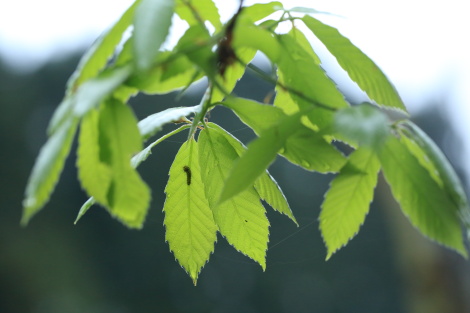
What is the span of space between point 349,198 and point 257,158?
120 millimetres

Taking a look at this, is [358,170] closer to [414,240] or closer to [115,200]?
[115,200]

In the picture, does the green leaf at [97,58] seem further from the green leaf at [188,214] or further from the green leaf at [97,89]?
the green leaf at [188,214]

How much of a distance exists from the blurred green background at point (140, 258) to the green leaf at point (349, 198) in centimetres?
633

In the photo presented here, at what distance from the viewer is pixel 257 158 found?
409 millimetres

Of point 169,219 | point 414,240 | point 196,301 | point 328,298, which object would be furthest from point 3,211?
point 169,219

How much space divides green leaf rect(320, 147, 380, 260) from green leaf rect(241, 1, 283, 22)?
0.13 metres

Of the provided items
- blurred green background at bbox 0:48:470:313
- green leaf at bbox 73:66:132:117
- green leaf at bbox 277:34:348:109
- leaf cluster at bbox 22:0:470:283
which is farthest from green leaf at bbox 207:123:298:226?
blurred green background at bbox 0:48:470:313

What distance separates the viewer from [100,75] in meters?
0.36

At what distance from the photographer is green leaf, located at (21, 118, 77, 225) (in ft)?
1.09

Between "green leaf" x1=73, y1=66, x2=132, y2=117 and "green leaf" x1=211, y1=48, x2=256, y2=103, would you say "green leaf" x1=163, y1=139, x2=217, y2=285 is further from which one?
"green leaf" x1=73, y1=66, x2=132, y2=117

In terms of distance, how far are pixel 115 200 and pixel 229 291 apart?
Answer: 7.87 meters

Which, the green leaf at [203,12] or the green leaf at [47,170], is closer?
the green leaf at [47,170]

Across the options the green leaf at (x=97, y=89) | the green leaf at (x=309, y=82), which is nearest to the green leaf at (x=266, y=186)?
the green leaf at (x=309, y=82)

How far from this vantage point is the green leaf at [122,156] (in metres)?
0.37
